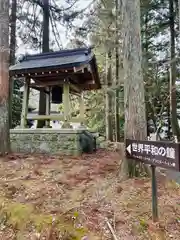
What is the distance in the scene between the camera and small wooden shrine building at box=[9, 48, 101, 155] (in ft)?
25.6

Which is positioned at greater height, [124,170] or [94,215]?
[124,170]

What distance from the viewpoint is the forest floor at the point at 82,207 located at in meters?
2.67

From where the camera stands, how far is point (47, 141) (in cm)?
817

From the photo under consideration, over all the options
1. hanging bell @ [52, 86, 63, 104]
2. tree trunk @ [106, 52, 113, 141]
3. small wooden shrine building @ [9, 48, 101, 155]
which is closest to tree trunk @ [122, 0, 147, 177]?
small wooden shrine building @ [9, 48, 101, 155]

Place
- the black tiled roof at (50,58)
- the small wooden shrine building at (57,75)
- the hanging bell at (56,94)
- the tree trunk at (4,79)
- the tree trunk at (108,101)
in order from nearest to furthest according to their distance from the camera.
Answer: the tree trunk at (4,79)
the small wooden shrine building at (57,75)
the black tiled roof at (50,58)
the hanging bell at (56,94)
the tree trunk at (108,101)

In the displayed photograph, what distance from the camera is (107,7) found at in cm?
1185

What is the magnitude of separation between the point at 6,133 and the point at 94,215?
4.68m

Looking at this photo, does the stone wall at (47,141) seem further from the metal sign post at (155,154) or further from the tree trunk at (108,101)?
the tree trunk at (108,101)

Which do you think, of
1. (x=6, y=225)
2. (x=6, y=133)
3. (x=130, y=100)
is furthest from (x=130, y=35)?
(x=6, y=133)

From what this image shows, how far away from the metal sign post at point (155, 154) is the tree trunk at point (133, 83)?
2.75ft

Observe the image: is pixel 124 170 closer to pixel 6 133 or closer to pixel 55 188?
pixel 55 188

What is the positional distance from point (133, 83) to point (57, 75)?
4.74m

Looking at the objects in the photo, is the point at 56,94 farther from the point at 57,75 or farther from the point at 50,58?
the point at 57,75

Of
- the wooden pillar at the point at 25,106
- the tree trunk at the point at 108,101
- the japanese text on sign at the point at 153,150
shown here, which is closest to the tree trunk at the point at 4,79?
the wooden pillar at the point at 25,106
